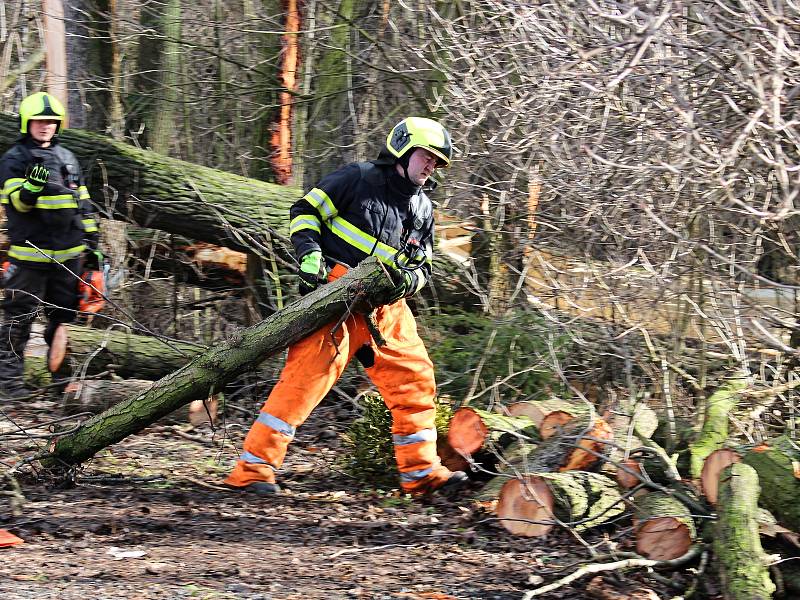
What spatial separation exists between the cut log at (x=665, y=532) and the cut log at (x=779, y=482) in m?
0.35

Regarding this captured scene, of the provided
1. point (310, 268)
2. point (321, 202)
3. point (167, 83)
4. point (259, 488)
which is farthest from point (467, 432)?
point (167, 83)

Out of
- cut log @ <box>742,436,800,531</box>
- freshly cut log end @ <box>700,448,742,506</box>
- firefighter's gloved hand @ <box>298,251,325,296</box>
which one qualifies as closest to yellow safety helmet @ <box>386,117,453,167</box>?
firefighter's gloved hand @ <box>298,251,325,296</box>

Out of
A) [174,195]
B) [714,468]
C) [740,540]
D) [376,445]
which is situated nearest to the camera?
[740,540]

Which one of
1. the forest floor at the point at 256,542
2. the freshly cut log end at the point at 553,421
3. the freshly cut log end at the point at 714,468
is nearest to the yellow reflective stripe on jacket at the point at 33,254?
the forest floor at the point at 256,542

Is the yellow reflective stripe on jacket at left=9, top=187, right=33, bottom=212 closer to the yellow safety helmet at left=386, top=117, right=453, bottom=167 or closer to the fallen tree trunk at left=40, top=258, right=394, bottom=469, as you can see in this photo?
the fallen tree trunk at left=40, top=258, right=394, bottom=469

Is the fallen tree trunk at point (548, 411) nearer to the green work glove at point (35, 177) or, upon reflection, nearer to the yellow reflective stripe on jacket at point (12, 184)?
the green work glove at point (35, 177)

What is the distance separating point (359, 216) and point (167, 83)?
19.2ft

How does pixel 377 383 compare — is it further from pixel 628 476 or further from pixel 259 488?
pixel 628 476

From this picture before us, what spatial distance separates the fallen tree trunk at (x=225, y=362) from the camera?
503cm

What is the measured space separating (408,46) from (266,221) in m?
2.17

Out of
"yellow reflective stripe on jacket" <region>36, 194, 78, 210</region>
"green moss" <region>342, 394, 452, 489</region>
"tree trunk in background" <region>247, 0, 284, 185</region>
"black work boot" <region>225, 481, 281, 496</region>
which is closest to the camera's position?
"black work boot" <region>225, 481, 281, 496</region>

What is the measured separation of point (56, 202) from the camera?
279 inches

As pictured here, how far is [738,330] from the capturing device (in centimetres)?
548

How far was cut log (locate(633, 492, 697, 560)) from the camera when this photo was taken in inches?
161
